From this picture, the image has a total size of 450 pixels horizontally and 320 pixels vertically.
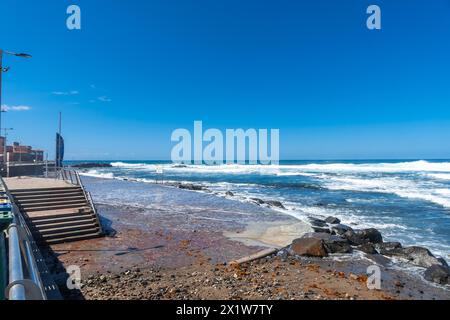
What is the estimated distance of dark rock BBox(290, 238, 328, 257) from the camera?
11117 mm

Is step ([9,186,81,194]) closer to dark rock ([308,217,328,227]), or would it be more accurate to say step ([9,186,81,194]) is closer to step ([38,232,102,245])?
step ([38,232,102,245])

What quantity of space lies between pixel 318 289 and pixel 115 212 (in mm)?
14298

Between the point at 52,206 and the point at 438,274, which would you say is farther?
the point at 52,206

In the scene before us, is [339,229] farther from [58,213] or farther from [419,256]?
[58,213]

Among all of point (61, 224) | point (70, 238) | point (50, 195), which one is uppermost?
point (50, 195)

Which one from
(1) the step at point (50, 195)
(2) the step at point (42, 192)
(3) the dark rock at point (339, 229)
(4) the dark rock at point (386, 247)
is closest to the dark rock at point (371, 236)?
(4) the dark rock at point (386, 247)

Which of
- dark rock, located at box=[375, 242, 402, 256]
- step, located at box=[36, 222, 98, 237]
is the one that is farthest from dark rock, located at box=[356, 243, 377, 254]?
step, located at box=[36, 222, 98, 237]

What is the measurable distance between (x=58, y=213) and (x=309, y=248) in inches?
423

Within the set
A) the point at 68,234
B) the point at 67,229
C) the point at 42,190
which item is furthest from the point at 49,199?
the point at 68,234

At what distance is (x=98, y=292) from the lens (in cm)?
747

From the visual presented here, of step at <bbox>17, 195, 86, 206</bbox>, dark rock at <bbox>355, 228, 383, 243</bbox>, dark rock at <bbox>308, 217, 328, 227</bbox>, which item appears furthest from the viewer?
dark rock at <bbox>308, 217, 328, 227</bbox>

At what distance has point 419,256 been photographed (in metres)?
11.0

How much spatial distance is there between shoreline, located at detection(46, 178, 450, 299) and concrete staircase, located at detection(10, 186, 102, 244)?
2.47 feet
